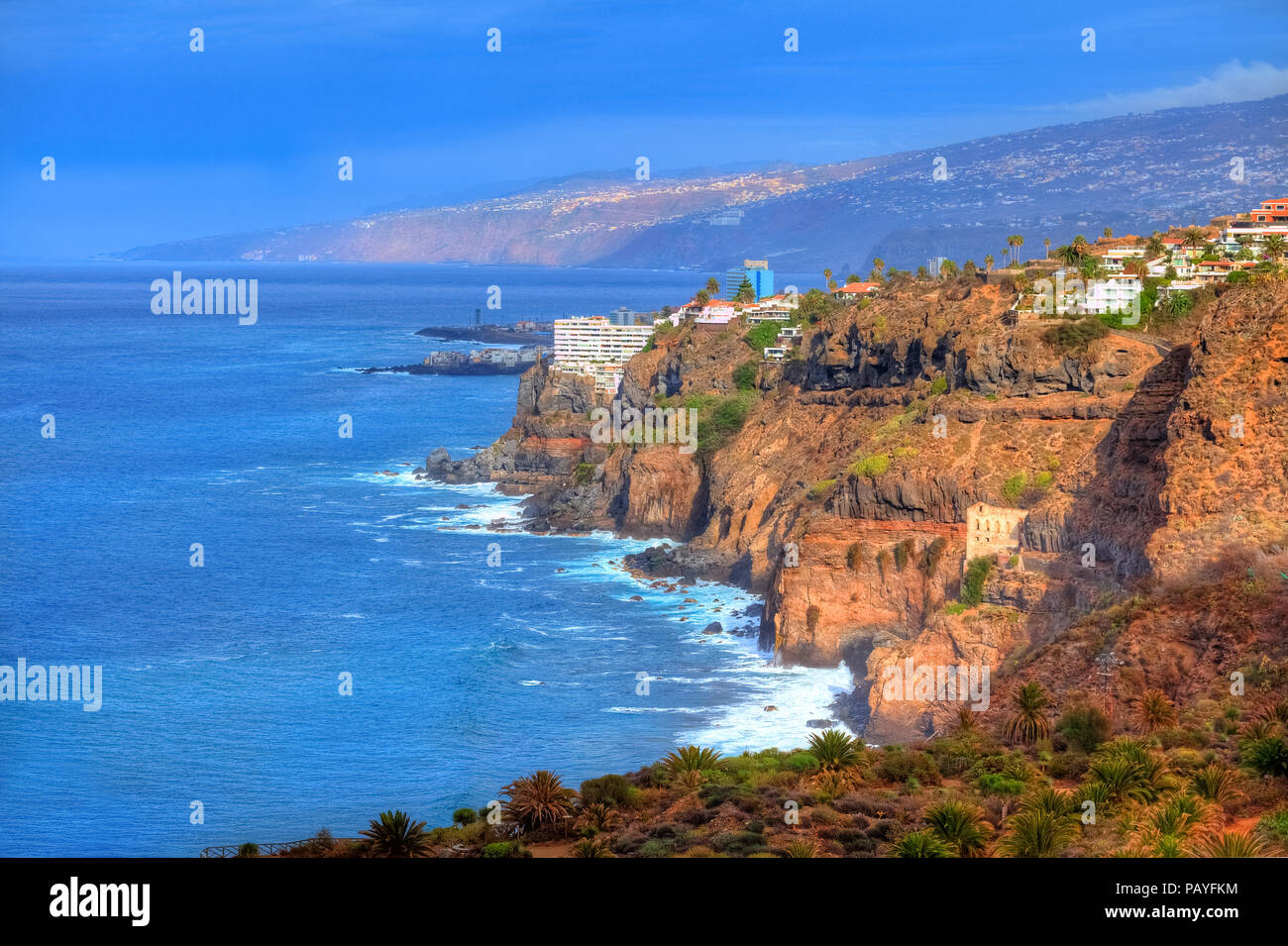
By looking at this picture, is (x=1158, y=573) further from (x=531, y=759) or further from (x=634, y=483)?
(x=634, y=483)

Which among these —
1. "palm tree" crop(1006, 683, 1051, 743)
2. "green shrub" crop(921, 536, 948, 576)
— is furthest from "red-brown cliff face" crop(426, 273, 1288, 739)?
"palm tree" crop(1006, 683, 1051, 743)

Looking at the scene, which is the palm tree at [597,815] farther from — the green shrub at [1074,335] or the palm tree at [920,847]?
the green shrub at [1074,335]

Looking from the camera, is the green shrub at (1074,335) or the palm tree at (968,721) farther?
the green shrub at (1074,335)

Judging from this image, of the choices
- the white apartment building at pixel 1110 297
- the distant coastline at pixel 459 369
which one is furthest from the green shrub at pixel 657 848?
the distant coastline at pixel 459 369

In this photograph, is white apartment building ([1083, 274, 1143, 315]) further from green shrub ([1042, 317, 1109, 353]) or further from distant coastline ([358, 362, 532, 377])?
distant coastline ([358, 362, 532, 377])

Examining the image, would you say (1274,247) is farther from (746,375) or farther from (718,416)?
(746,375)

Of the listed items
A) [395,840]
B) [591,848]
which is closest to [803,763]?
[591,848]
